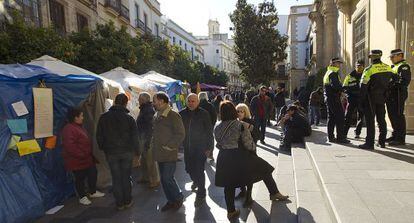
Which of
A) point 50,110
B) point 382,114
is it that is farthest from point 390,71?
point 50,110

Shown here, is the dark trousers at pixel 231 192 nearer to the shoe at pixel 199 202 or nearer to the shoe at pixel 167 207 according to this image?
the shoe at pixel 199 202

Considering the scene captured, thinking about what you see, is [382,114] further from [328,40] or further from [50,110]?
[328,40]

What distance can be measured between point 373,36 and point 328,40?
7.92 metres

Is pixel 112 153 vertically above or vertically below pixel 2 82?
below

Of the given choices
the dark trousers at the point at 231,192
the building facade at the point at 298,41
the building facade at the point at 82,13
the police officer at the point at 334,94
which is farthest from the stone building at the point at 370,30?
the building facade at the point at 298,41

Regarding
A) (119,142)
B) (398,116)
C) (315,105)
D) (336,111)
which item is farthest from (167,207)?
(315,105)

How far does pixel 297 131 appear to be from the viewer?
26.8 ft

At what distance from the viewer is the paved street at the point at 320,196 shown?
10.8ft

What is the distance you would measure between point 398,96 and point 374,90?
2.13 ft

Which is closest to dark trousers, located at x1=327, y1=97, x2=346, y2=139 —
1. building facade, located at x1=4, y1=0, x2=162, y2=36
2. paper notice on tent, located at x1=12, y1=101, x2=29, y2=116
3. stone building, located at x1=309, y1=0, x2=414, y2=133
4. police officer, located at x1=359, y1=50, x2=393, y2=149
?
police officer, located at x1=359, y1=50, x2=393, y2=149

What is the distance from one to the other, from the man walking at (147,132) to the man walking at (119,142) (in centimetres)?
114

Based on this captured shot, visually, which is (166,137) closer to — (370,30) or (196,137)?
(196,137)

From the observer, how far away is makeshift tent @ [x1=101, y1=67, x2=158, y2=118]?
8.29 meters

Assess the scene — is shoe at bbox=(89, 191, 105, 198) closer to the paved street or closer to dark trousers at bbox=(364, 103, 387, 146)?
the paved street
